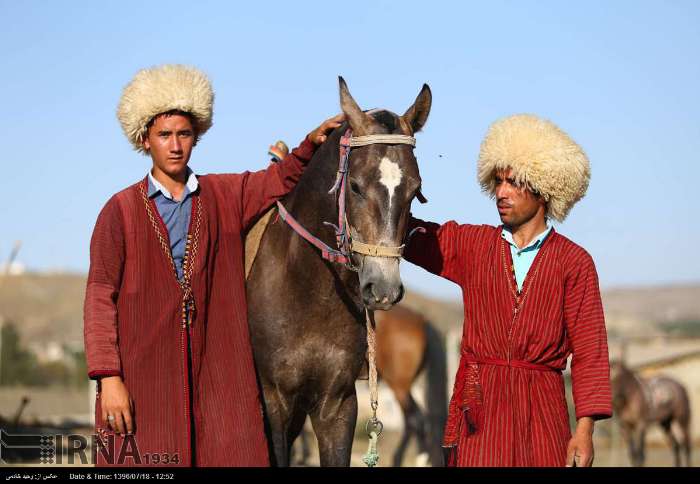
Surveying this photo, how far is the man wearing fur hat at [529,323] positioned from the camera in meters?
3.95

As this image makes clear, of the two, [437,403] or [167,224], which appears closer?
[167,224]

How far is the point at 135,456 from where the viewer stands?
12.8 ft

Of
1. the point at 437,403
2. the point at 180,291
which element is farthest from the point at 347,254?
the point at 437,403

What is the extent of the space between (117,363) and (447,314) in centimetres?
5555

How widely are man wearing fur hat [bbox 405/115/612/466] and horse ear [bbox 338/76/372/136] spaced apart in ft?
1.72

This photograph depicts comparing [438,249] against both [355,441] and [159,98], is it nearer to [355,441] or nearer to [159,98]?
[159,98]

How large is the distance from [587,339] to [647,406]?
531 inches

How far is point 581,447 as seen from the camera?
3832mm

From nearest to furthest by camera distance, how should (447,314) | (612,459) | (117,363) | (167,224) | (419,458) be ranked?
(117,363), (167,224), (419,458), (612,459), (447,314)

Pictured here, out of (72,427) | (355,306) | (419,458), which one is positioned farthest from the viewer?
(72,427)

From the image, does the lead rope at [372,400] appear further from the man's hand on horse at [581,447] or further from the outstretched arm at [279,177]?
the man's hand on horse at [581,447]

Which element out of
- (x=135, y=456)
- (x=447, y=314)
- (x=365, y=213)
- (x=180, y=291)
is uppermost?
(x=447, y=314)

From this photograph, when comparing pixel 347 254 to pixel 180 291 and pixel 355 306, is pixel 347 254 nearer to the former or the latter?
pixel 355 306

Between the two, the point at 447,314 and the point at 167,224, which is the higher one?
the point at 447,314
